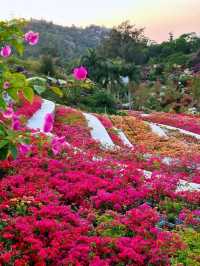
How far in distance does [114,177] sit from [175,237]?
345cm

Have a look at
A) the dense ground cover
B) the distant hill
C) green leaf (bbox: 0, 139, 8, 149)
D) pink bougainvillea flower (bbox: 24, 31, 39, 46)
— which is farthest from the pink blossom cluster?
the distant hill

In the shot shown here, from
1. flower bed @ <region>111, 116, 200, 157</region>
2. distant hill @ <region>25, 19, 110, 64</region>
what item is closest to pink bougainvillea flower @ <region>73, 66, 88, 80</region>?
flower bed @ <region>111, 116, 200, 157</region>

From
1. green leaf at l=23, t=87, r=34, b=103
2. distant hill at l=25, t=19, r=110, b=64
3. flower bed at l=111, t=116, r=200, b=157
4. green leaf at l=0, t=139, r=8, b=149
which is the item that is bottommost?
flower bed at l=111, t=116, r=200, b=157

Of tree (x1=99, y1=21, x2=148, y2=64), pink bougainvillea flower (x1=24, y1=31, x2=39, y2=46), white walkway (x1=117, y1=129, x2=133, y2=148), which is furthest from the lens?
tree (x1=99, y1=21, x2=148, y2=64)

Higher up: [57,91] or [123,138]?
[57,91]

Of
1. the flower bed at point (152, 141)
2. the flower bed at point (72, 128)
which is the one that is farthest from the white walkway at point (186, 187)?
the flower bed at point (152, 141)

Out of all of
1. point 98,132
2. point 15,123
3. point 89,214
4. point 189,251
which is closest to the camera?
point 15,123

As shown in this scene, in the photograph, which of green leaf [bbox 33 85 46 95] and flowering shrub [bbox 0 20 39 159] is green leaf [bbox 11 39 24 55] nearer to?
flowering shrub [bbox 0 20 39 159]

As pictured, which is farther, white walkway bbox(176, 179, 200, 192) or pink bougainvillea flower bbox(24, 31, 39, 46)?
white walkway bbox(176, 179, 200, 192)

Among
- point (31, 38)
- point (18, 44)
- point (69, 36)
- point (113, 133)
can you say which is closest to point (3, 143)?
point (18, 44)

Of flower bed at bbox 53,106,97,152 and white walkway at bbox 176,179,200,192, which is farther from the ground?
flower bed at bbox 53,106,97,152

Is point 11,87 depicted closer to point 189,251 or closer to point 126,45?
point 189,251

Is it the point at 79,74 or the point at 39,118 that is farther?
the point at 39,118

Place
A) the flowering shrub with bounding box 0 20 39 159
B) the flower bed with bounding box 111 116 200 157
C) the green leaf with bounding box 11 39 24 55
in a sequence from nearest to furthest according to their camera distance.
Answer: the flowering shrub with bounding box 0 20 39 159, the green leaf with bounding box 11 39 24 55, the flower bed with bounding box 111 116 200 157
